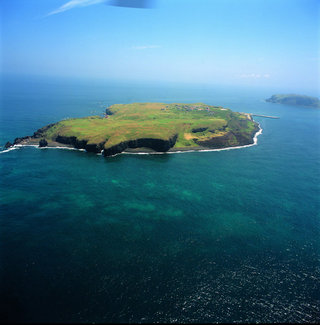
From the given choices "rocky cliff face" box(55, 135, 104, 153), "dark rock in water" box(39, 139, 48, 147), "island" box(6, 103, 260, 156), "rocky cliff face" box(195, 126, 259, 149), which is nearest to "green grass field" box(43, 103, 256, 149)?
"island" box(6, 103, 260, 156)

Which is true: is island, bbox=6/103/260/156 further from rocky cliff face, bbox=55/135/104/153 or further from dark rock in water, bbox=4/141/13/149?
dark rock in water, bbox=4/141/13/149

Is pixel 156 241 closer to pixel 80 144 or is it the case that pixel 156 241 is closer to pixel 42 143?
pixel 80 144

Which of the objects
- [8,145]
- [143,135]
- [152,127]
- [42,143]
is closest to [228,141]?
[152,127]

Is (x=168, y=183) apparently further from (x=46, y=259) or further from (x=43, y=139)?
(x=43, y=139)

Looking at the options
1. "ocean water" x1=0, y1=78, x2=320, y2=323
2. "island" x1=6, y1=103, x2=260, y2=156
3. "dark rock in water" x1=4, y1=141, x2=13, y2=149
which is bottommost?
"ocean water" x1=0, y1=78, x2=320, y2=323

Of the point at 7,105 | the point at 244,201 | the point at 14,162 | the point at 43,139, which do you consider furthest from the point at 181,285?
the point at 7,105
